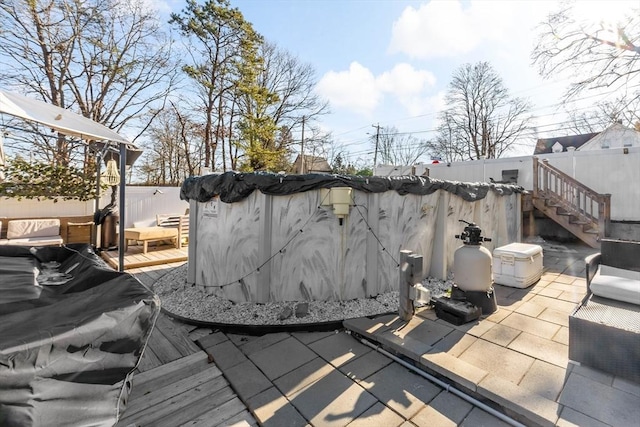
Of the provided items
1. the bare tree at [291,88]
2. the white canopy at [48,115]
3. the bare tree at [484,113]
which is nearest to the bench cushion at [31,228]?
the white canopy at [48,115]

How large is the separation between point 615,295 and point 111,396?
3.74 m

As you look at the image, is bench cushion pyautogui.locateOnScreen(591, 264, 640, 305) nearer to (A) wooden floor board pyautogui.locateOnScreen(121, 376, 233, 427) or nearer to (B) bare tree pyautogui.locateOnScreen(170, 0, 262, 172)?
(A) wooden floor board pyautogui.locateOnScreen(121, 376, 233, 427)

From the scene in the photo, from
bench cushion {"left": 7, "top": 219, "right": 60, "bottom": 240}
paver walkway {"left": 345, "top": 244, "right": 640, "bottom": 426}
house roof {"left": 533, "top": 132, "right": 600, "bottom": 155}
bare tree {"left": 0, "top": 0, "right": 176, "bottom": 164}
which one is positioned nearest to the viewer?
paver walkway {"left": 345, "top": 244, "right": 640, "bottom": 426}

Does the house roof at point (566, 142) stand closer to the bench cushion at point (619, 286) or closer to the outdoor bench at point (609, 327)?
the bench cushion at point (619, 286)

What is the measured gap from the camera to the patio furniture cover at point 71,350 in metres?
0.91

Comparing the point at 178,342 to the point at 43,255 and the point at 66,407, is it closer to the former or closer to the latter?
the point at 43,255

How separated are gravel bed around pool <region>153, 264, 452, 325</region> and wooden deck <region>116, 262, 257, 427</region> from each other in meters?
0.50

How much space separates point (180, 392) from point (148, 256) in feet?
15.5

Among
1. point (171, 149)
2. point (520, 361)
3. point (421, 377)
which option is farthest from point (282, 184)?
point (171, 149)

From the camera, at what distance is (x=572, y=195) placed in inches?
296

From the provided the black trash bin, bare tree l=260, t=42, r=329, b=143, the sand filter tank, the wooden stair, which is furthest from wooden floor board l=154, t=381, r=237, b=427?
bare tree l=260, t=42, r=329, b=143

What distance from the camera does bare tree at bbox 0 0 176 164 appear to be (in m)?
8.70

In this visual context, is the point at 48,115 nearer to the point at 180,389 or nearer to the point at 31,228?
the point at 180,389

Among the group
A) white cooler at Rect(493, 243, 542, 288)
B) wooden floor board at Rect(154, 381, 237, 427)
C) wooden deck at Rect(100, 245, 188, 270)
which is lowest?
wooden floor board at Rect(154, 381, 237, 427)
